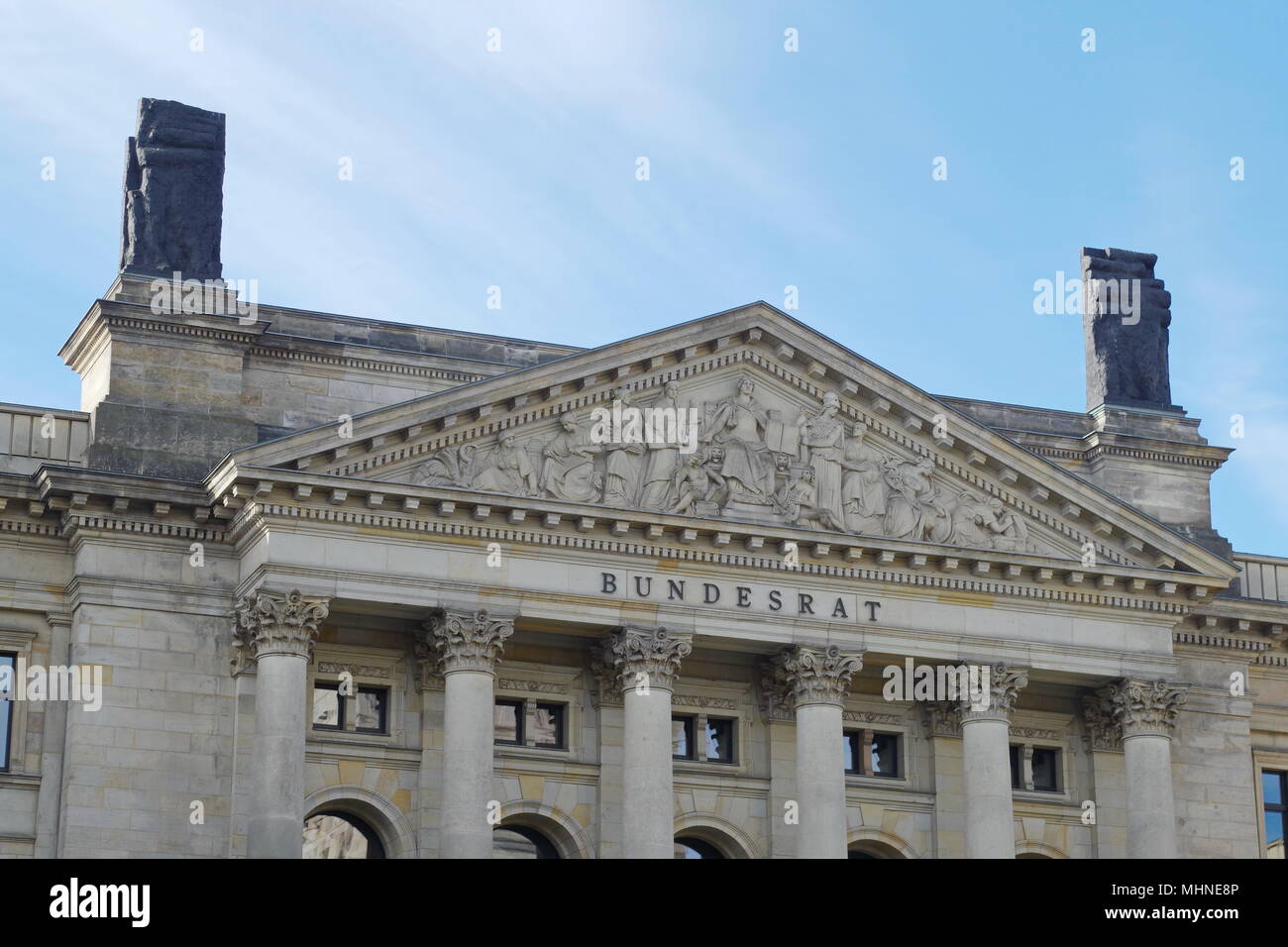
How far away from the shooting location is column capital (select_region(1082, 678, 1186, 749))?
166 ft

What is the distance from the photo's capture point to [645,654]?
4728 centimetres

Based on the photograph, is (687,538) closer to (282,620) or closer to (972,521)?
(972,521)

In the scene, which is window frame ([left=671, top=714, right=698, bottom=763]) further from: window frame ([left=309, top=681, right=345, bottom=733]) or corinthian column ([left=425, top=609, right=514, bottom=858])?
window frame ([left=309, top=681, right=345, bottom=733])

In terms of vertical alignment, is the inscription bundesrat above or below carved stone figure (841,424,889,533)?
below

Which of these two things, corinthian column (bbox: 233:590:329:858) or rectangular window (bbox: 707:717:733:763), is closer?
corinthian column (bbox: 233:590:329:858)

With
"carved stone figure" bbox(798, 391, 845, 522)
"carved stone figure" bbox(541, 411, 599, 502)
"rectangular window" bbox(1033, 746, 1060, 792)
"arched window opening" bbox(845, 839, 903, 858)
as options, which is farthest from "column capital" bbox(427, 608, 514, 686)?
"rectangular window" bbox(1033, 746, 1060, 792)

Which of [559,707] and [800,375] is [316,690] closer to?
[559,707]

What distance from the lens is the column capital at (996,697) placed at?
49.3 meters

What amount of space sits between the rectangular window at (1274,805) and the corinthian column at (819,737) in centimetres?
1158

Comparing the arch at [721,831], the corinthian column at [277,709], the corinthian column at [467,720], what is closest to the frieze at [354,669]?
the corinthian column at [277,709]

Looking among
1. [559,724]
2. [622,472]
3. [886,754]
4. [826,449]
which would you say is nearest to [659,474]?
[622,472]

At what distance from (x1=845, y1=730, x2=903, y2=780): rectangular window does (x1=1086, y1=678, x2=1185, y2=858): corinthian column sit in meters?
4.52

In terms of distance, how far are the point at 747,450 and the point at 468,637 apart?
6969mm

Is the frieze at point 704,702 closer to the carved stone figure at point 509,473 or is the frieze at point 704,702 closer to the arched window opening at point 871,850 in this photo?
the arched window opening at point 871,850
